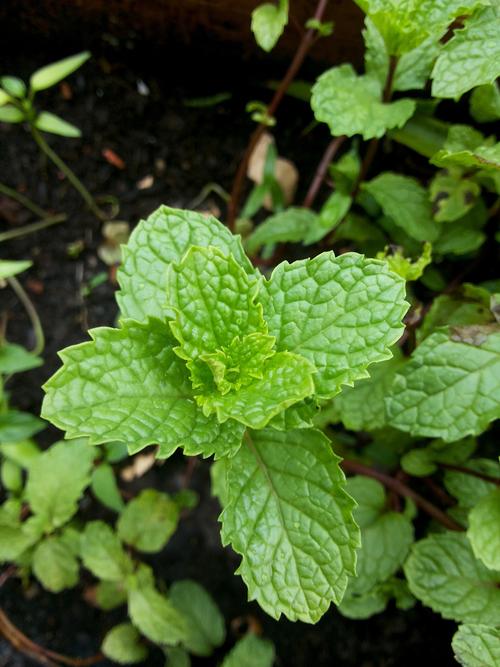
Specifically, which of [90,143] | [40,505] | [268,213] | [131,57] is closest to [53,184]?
[90,143]

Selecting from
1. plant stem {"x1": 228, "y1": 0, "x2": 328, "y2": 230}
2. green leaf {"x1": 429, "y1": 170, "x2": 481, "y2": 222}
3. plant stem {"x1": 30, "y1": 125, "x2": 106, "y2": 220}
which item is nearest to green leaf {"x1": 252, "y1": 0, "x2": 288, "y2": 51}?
plant stem {"x1": 228, "y1": 0, "x2": 328, "y2": 230}

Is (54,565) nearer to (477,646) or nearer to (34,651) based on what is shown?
(34,651)

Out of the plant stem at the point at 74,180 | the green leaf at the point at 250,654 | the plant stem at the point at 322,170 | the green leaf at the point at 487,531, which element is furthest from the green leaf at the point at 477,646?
the plant stem at the point at 74,180

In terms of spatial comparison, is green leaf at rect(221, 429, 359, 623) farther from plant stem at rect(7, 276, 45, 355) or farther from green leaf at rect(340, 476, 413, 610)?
plant stem at rect(7, 276, 45, 355)

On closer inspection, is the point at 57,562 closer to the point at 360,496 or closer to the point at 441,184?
the point at 360,496

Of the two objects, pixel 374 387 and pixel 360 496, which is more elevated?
pixel 374 387

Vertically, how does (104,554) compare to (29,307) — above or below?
below

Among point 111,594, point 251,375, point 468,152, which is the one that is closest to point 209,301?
point 251,375
